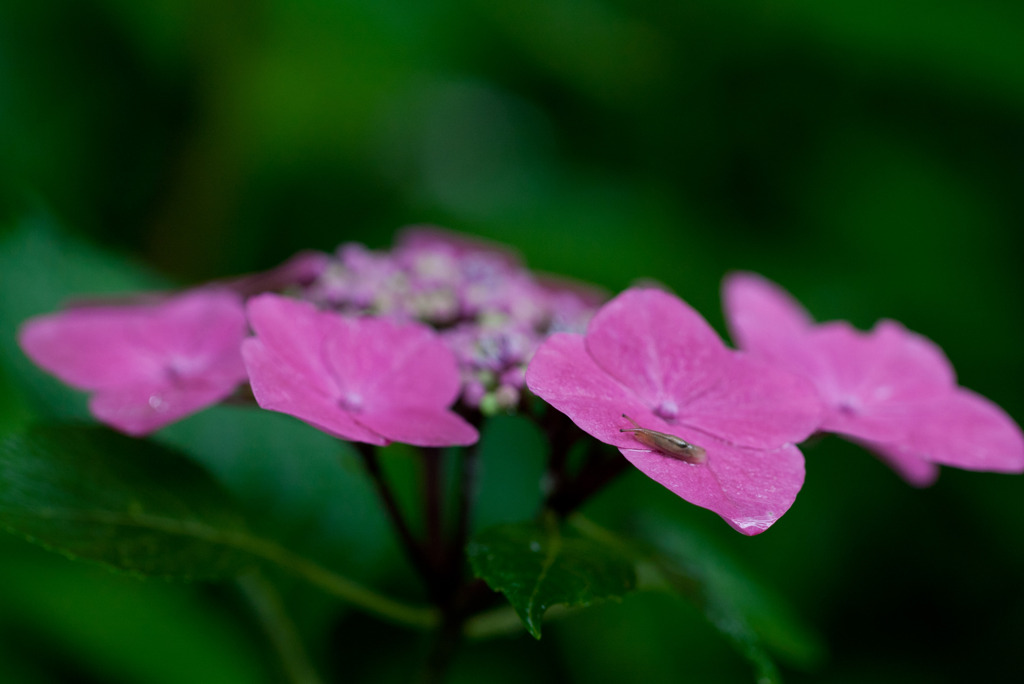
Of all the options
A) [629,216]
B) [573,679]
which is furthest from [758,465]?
[629,216]

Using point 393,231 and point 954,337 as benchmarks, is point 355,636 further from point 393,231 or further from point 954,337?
point 954,337

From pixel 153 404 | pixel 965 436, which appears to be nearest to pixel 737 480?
pixel 965 436

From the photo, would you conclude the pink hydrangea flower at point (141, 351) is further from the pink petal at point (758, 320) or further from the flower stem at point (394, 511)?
the pink petal at point (758, 320)

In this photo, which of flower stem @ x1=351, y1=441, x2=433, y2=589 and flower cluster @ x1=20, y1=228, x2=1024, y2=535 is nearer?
flower cluster @ x1=20, y1=228, x2=1024, y2=535

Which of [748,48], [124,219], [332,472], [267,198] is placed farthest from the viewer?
[748,48]

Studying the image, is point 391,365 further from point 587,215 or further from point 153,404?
point 587,215

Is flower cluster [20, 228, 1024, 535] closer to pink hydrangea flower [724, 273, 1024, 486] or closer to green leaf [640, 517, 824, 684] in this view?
pink hydrangea flower [724, 273, 1024, 486]

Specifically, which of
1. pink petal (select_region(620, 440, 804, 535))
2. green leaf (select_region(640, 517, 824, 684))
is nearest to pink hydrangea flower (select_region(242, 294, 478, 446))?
pink petal (select_region(620, 440, 804, 535))
